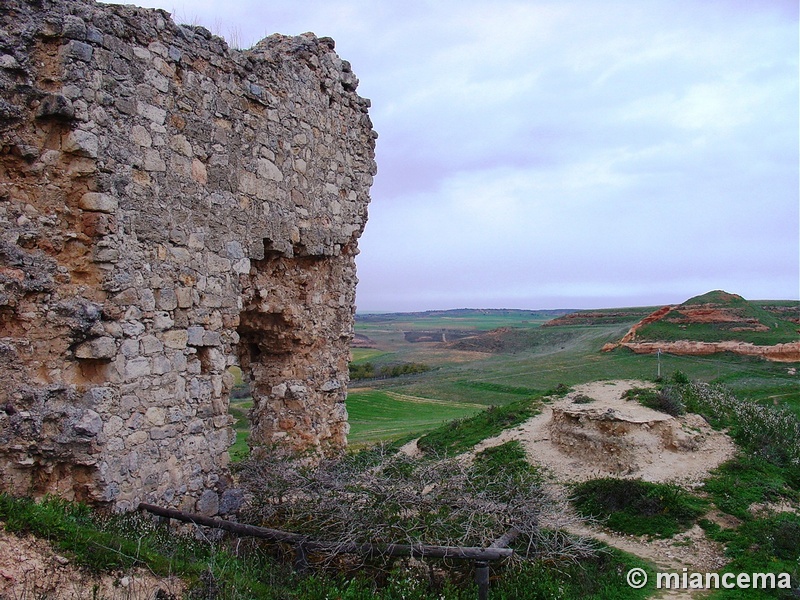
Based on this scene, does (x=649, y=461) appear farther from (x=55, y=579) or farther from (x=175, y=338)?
(x=55, y=579)

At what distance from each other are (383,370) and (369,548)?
36923 mm

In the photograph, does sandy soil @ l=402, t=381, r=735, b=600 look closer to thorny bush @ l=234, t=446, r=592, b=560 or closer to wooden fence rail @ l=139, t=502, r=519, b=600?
thorny bush @ l=234, t=446, r=592, b=560

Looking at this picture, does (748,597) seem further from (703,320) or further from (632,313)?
(632,313)

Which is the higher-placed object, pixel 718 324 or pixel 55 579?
pixel 718 324

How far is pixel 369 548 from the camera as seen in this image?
5117 mm

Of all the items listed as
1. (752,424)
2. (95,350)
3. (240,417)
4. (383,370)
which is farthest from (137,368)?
(383,370)

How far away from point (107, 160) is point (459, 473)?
424 cm

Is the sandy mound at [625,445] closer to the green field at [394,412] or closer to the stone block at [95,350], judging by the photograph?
the green field at [394,412]

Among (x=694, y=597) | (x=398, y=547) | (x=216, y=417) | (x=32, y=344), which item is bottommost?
(x=694, y=597)

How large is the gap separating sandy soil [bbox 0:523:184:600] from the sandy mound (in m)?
7.61

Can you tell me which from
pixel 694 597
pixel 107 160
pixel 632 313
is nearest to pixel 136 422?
pixel 107 160

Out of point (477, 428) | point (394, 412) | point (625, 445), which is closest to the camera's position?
point (625, 445)

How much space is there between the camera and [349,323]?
8570mm

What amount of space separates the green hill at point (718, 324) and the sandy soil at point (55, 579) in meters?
29.8
